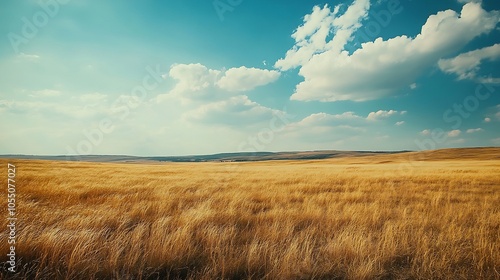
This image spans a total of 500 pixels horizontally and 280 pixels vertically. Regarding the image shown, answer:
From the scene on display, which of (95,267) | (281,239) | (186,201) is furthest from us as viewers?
(186,201)

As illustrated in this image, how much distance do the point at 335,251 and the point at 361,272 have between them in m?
0.68

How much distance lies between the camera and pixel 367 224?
584 cm

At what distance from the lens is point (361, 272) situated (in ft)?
11.1

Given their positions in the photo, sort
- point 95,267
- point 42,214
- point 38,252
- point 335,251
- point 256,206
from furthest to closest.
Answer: point 256,206 → point 42,214 → point 335,251 → point 38,252 → point 95,267

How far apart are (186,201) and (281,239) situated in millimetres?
5202

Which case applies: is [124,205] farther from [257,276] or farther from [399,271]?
[399,271]

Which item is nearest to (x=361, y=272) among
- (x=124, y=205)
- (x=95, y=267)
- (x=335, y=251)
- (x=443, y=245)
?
(x=335, y=251)

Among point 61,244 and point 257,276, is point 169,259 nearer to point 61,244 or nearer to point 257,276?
point 257,276

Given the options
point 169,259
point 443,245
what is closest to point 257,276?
point 169,259

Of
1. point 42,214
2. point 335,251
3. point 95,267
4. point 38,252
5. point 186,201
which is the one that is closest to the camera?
point 95,267

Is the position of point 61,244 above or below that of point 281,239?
above

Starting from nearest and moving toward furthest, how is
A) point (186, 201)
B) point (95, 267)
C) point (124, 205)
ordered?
point (95, 267)
point (124, 205)
point (186, 201)

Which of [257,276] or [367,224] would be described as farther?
[367,224]

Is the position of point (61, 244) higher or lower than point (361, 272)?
higher
